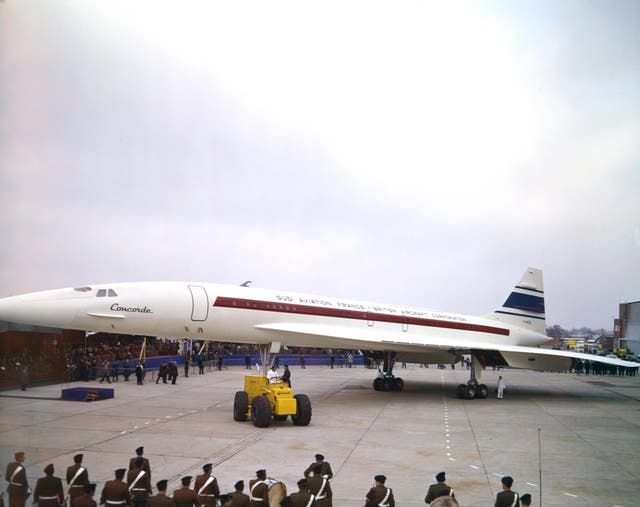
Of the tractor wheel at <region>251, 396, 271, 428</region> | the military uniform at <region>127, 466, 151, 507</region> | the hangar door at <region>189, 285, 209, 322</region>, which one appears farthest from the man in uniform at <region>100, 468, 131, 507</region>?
the hangar door at <region>189, 285, 209, 322</region>

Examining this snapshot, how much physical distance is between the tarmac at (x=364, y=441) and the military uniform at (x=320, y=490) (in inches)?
49.9

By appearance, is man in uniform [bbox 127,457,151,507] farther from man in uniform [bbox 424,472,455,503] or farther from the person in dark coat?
man in uniform [bbox 424,472,455,503]

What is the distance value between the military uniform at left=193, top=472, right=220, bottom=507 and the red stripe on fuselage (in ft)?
30.3

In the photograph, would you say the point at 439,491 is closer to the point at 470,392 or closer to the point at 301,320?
the point at 301,320

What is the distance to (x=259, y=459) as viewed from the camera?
1023 cm

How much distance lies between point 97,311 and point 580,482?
11467 millimetres

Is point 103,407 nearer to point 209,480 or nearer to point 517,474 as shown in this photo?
point 209,480

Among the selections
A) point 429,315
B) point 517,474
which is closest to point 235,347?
point 429,315

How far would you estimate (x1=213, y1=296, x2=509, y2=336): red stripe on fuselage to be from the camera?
651 inches

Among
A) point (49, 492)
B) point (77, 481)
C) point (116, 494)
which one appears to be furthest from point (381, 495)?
point (49, 492)

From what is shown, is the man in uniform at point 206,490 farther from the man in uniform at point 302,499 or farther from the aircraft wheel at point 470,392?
the aircraft wheel at point 470,392

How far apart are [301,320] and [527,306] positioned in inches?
531

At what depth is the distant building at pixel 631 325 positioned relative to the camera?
41759 mm

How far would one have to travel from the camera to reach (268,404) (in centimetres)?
1344
